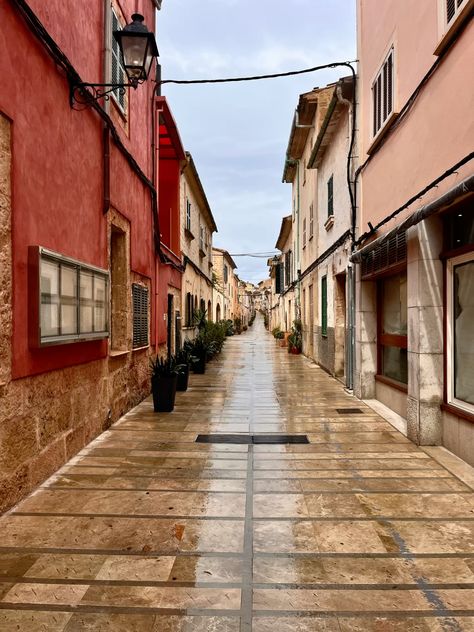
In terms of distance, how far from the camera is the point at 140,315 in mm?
8266

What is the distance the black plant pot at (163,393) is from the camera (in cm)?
735

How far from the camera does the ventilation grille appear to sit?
6238 mm

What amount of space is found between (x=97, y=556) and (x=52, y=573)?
281 millimetres

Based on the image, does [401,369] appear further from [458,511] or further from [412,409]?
[458,511]

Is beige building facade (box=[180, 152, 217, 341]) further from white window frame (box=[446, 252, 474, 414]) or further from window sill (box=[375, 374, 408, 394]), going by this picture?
white window frame (box=[446, 252, 474, 414])

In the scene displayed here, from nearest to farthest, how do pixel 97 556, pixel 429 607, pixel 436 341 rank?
pixel 429 607, pixel 97 556, pixel 436 341

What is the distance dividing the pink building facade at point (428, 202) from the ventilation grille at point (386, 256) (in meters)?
0.02

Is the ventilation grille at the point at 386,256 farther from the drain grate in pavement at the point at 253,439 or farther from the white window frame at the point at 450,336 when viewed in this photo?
the drain grate in pavement at the point at 253,439

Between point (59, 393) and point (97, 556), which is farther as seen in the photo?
point (59, 393)

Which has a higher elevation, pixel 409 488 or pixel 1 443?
pixel 1 443

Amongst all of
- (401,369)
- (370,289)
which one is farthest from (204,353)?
(401,369)

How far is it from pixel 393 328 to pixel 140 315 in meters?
4.21

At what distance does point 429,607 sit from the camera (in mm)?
2436

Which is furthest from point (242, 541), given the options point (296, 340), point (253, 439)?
point (296, 340)
